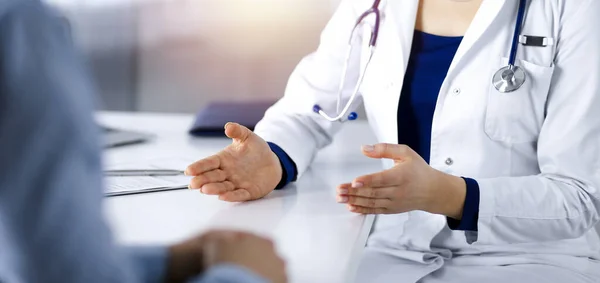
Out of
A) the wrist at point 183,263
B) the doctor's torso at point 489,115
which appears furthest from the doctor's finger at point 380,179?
the wrist at point 183,263

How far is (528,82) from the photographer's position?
1.31 m

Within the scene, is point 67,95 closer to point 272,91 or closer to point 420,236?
point 420,236

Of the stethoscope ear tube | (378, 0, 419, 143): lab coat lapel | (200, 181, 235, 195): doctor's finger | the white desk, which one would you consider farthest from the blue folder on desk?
the stethoscope ear tube

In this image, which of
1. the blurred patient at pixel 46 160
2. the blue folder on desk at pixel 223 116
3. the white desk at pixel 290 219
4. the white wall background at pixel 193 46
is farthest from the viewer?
the white wall background at pixel 193 46

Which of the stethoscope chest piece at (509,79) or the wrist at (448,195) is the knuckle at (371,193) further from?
the stethoscope chest piece at (509,79)

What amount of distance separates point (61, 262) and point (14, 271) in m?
0.04

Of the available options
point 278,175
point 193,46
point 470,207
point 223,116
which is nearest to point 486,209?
point 470,207

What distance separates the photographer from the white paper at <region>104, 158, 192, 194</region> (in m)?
1.29

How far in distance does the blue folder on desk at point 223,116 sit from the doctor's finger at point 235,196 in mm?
Answer: 723

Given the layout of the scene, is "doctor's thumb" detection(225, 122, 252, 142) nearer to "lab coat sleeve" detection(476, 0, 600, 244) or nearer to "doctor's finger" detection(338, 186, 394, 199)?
"doctor's finger" detection(338, 186, 394, 199)

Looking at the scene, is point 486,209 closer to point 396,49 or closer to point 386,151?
point 386,151

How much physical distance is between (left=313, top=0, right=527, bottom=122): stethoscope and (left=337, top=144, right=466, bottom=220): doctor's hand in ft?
0.79

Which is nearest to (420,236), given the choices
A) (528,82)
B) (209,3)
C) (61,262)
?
(528,82)

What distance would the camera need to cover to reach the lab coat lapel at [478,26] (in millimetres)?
1354
